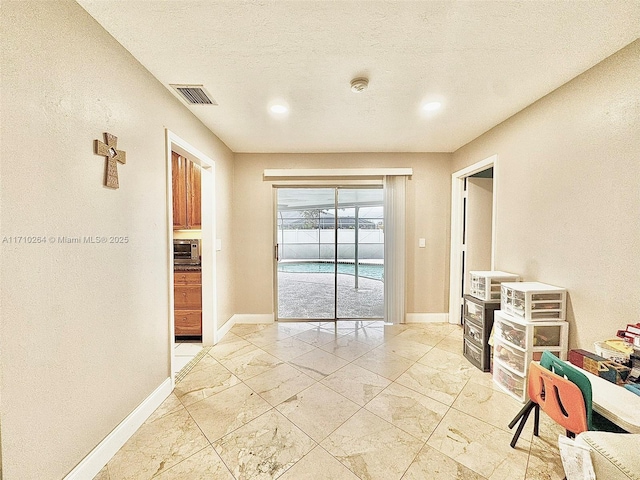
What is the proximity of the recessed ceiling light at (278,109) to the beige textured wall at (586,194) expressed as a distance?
2.30m

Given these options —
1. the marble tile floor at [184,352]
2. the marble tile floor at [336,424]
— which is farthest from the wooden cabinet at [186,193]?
the marble tile floor at [336,424]

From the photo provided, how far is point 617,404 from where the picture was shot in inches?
47.1

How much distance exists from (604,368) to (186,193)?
410 cm

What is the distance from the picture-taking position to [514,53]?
66.0 inches

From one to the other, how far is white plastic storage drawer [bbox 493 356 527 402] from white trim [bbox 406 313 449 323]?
157 cm

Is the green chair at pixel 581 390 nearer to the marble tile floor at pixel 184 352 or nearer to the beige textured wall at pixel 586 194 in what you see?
the beige textured wall at pixel 586 194

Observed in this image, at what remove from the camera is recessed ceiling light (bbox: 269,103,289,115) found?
240cm

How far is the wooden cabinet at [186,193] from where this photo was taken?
3.29m

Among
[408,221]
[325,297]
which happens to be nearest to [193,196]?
[408,221]

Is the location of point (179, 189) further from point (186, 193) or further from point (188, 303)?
point (188, 303)

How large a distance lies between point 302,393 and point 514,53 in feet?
9.79

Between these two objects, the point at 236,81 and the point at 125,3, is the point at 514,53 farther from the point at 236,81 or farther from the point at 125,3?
the point at 125,3

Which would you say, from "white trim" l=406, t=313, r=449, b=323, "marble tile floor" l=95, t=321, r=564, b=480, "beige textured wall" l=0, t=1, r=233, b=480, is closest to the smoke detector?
"beige textured wall" l=0, t=1, r=233, b=480

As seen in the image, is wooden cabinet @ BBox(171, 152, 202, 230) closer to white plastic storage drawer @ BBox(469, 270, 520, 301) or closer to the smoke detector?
the smoke detector
